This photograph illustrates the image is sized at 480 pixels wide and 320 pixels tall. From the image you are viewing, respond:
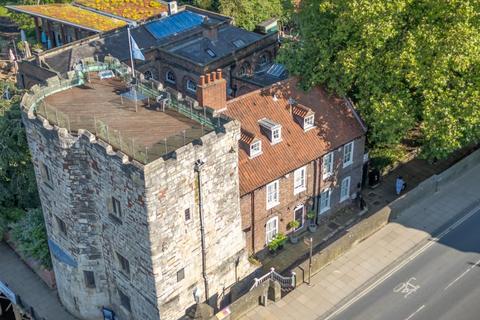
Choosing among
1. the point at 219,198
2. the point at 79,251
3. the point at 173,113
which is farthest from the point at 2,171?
the point at 219,198

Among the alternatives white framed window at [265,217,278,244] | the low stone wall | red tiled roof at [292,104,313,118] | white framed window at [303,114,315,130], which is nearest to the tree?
red tiled roof at [292,104,313,118]

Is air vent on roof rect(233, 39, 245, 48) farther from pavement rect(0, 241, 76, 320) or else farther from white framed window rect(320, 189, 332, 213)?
pavement rect(0, 241, 76, 320)

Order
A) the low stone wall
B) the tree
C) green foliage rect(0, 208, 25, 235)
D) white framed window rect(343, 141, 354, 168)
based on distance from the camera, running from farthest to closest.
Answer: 1. green foliage rect(0, 208, 25, 235)
2. white framed window rect(343, 141, 354, 168)
3. the tree
4. the low stone wall

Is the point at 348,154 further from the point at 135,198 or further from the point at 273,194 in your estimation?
the point at 135,198

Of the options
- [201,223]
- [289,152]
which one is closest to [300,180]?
[289,152]

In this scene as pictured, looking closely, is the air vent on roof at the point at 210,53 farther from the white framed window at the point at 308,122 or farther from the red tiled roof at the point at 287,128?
the white framed window at the point at 308,122

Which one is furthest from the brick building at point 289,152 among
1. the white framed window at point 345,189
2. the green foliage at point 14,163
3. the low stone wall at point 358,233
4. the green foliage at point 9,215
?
the green foliage at point 9,215

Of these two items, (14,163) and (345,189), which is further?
(345,189)
